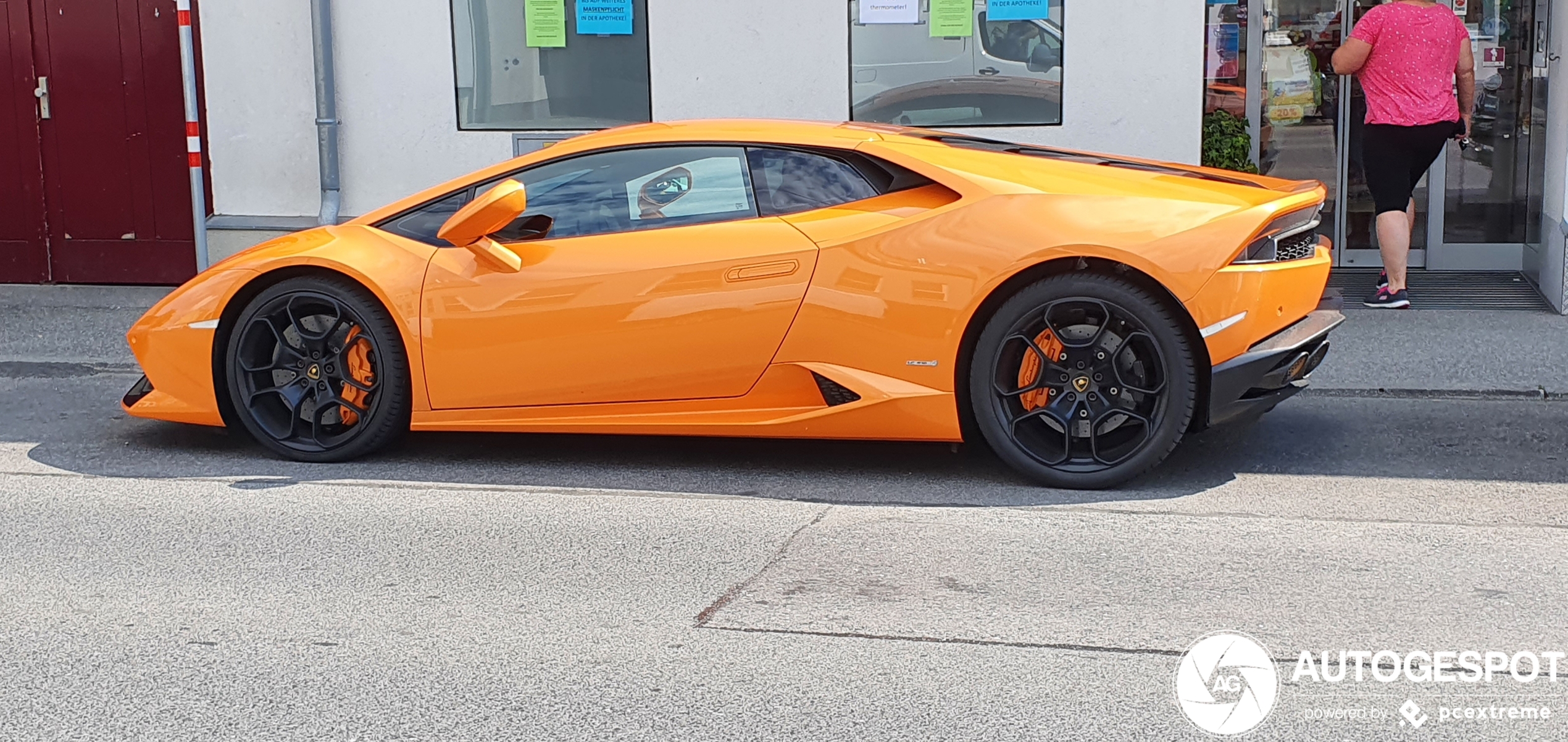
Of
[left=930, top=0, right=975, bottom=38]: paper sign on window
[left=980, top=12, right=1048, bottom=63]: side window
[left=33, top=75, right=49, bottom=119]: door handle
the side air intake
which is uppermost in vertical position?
[left=930, top=0, right=975, bottom=38]: paper sign on window

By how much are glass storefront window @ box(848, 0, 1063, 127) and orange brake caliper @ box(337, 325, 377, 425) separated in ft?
15.5

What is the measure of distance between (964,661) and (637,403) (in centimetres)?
218

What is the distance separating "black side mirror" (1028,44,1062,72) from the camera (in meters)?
A: 9.93

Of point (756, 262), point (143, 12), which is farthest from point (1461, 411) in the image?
point (143, 12)

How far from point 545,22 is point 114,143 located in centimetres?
301

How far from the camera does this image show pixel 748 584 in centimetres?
469

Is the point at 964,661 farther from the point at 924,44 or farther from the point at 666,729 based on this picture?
the point at 924,44

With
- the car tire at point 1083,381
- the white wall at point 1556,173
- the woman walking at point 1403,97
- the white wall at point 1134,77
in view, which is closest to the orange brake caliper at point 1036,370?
the car tire at point 1083,381

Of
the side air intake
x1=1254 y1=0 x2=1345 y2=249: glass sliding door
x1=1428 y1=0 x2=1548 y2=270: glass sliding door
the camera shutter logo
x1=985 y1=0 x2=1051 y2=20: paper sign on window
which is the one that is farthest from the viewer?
x1=1254 y1=0 x2=1345 y2=249: glass sliding door

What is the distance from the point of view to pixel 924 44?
33.1ft

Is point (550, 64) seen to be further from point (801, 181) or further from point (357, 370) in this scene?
point (801, 181)

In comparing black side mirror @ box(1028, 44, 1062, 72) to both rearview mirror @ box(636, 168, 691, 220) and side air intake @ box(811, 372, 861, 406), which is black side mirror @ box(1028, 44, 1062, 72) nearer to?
rearview mirror @ box(636, 168, 691, 220)

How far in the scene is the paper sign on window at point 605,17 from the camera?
10359 mm

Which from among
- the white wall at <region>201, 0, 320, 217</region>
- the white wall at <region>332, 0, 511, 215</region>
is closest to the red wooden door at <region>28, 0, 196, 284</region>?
the white wall at <region>201, 0, 320, 217</region>
